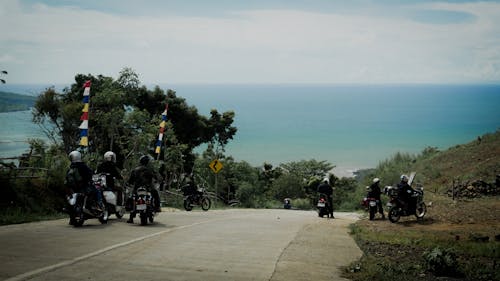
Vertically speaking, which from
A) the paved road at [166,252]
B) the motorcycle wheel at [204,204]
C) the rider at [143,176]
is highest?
the rider at [143,176]

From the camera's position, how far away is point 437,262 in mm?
10531

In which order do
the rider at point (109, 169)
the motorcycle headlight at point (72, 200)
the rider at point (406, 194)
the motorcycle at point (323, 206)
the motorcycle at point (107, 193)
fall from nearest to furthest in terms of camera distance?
the motorcycle headlight at point (72, 200) → the motorcycle at point (107, 193) → the rider at point (109, 169) → the rider at point (406, 194) → the motorcycle at point (323, 206)

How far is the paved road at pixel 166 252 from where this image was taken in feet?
29.9

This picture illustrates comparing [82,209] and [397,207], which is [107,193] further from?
[397,207]

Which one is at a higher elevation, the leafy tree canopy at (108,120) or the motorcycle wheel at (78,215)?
the leafy tree canopy at (108,120)

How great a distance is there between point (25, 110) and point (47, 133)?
2644mm

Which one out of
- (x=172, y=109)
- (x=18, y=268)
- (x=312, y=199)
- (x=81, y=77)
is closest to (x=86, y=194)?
(x=18, y=268)

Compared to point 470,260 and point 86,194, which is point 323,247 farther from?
point 86,194

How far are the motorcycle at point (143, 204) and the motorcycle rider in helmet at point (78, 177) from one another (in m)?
1.05

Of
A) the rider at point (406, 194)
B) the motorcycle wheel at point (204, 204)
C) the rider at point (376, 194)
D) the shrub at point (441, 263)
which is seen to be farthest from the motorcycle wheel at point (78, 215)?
the motorcycle wheel at point (204, 204)

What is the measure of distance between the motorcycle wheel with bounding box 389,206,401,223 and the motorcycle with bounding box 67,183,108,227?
31.5ft

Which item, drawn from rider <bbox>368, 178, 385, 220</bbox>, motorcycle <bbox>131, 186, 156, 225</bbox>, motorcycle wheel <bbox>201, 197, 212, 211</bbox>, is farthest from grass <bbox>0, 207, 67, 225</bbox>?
motorcycle wheel <bbox>201, 197, 212, 211</bbox>

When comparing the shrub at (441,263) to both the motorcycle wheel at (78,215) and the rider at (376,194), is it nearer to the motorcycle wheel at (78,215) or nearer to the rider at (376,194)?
the motorcycle wheel at (78,215)

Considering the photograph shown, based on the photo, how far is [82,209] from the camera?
1388cm
